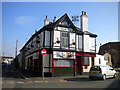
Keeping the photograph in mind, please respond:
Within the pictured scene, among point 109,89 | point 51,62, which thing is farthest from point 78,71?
point 109,89

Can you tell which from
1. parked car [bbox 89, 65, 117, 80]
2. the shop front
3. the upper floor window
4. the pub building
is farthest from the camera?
the upper floor window

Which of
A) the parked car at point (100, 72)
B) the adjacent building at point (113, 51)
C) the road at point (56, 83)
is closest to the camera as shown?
the road at point (56, 83)

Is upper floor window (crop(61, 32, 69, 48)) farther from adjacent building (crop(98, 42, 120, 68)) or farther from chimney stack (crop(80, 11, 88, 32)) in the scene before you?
adjacent building (crop(98, 42, 120, 68))

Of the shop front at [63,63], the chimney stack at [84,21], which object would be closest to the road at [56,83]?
the shop front at [63,63]

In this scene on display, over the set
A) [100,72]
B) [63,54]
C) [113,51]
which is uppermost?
[113,51]

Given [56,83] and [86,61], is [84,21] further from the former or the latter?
[56,83]

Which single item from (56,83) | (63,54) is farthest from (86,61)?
(56,83)

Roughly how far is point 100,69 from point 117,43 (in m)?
46.6

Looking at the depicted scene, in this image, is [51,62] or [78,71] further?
[78,71]

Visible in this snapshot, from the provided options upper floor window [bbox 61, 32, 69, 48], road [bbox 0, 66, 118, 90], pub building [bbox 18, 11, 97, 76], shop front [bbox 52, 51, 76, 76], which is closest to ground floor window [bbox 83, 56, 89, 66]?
pub building [bbox 18, 11, 97, 76]

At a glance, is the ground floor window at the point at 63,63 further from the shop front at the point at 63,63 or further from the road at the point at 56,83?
the road at the point at 56,83

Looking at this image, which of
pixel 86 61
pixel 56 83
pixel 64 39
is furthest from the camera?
pixel 86 61

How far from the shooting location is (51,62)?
18.2 metres

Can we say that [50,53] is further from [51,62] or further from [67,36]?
[67,36]
